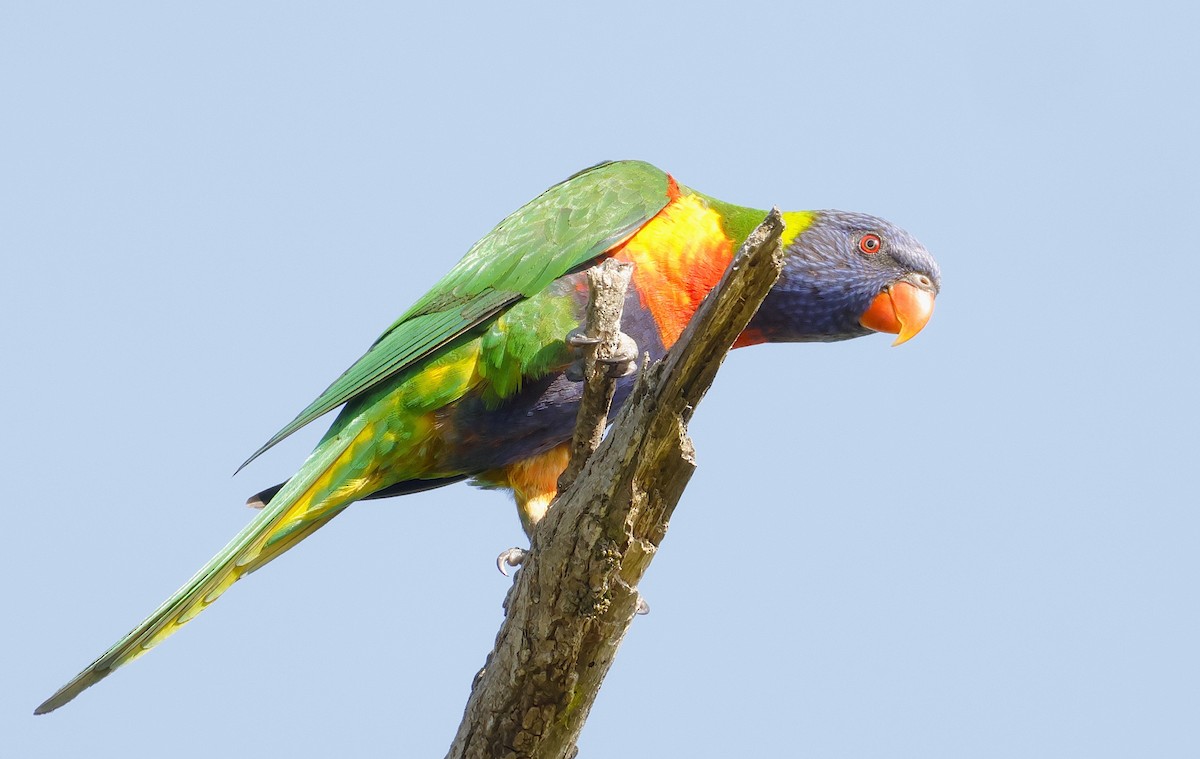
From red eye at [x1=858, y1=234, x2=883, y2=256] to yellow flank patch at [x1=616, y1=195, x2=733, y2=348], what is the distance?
0.69 metres

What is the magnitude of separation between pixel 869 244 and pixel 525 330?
1720 mm

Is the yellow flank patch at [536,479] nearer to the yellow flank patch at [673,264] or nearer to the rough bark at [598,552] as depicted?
the yellow flank patch at [673,264]

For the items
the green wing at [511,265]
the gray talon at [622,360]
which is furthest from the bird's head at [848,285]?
the gray talon at [622,360]

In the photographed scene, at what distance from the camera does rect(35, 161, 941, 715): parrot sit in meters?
4.14

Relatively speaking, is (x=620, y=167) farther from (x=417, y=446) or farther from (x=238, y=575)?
(x=238, y=575)

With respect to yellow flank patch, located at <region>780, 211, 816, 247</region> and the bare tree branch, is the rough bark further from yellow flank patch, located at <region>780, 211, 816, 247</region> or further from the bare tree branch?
yellow flank patch, located at <region>780, 211, 816, 247</region>

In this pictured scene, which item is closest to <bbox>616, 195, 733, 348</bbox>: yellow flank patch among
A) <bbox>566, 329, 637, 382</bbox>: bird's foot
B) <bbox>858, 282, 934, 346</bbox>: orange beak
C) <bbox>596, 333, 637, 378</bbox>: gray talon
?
<bbox>566, 329, 637, 382</bbox>: bird's foot

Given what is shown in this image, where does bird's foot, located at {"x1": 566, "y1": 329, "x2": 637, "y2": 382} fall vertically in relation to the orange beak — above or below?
below

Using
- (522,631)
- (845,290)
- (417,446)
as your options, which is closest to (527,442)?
(417,446)

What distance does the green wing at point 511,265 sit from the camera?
4.22 meters

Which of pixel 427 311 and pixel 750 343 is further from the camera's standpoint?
pixel 750 343

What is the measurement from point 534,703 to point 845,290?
2384mm

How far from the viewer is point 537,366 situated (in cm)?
409

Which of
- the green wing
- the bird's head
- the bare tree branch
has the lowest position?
the bare tree branch
